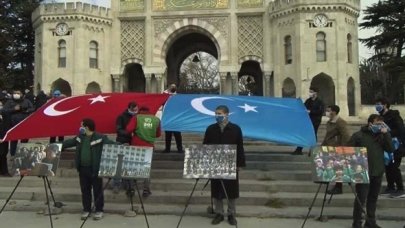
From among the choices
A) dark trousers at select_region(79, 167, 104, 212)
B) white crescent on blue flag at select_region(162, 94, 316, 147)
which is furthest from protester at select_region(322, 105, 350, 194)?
dark trousers at select_region(79, 167, 104, 212)

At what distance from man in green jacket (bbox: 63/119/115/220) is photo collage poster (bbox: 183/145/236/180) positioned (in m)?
1.52

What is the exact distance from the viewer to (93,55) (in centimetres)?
3416

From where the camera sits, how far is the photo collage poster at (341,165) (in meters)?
7.74

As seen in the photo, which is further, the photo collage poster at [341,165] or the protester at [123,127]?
the protester at [123,127]

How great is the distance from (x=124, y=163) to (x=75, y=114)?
14.0 feet

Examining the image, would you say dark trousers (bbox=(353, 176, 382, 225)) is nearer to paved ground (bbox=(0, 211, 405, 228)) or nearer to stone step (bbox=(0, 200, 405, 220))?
paved ground (bbox=(0, 211, 405, 228))

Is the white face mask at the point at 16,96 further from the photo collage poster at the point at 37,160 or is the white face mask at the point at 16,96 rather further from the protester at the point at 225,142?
the protester at the point at 225,142

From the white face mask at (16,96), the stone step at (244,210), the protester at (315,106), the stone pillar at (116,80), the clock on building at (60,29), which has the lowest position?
the stone step at (244,210)

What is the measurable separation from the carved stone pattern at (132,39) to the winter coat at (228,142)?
2657 cm

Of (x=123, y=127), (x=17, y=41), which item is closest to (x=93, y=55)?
(x=17, y=41)

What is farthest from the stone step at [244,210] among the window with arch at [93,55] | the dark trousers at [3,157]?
the window with arch at [93,55]

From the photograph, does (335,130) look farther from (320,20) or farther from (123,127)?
(320,20)

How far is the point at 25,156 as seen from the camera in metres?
8.36

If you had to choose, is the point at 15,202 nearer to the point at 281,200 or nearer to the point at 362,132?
the point at 281,200
